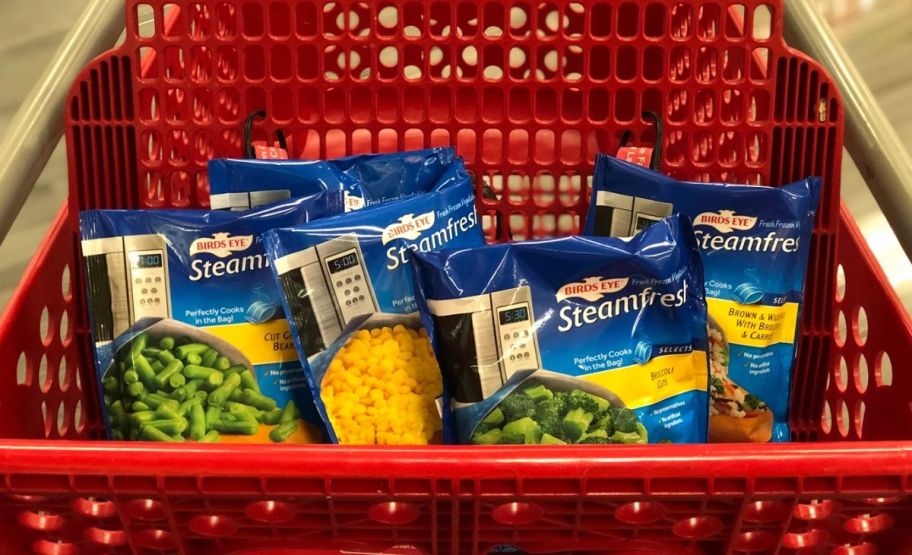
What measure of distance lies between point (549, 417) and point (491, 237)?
17.0 inches

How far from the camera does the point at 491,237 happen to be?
139 centimetres

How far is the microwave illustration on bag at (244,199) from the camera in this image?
1.17 metres

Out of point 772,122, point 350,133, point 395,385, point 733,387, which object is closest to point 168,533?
point 395,385

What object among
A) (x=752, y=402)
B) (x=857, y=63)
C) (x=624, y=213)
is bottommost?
(x=752, y=402)

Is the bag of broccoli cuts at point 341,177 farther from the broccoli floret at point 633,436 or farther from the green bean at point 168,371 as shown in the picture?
the broccoli floret at point 633,436

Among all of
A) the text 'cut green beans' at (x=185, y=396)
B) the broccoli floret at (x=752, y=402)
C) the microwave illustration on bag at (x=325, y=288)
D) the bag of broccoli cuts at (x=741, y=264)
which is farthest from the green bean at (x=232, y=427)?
the broccoli floret at (x=752, y=402)

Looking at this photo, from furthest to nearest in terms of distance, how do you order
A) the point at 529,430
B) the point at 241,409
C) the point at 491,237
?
the point at 491,237 < the point at 241,409 < the point at 529,430

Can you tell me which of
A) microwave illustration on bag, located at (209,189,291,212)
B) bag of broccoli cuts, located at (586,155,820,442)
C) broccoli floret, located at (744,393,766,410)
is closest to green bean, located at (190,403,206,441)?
microwave illustration on bag, located at (209,189,291,212)

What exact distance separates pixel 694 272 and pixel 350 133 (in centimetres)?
44

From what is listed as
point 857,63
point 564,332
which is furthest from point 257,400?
point 857,63

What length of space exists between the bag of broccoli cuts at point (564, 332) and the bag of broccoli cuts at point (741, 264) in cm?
12

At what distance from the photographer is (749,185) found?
1.18m

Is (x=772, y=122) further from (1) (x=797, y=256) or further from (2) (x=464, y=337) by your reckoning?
(2) (x=464, y=337)

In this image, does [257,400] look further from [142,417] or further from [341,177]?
[341,177]
